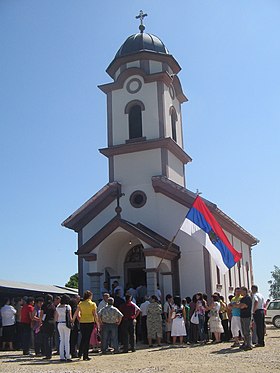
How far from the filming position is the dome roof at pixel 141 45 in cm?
2581

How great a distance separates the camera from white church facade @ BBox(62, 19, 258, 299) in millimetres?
21266

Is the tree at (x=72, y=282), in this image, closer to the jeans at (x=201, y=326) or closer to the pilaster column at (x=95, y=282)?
the pilaster column at (x=95, y=282)

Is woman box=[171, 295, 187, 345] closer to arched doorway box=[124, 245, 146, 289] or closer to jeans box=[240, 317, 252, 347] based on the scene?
jeans box=[240, 317, 252, 347]

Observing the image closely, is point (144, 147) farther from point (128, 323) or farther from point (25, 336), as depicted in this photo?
point (25, 336)

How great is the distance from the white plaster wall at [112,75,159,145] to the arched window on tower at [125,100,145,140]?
156 millimetres

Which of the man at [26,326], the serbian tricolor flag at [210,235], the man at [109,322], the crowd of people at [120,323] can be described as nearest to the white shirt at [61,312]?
the crowd of people at [120,323]

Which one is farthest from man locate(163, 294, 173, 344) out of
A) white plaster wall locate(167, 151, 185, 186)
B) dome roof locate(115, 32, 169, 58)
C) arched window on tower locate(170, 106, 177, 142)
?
dome roof locate(115, 32, 169, 58)

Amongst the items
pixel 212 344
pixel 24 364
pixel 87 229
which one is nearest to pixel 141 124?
pixel 87 229

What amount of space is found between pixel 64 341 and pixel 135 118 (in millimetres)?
14198

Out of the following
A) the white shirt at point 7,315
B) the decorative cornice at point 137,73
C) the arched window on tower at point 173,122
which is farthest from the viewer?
the arched window on tower at point 173,122

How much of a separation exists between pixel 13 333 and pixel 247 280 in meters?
16.5

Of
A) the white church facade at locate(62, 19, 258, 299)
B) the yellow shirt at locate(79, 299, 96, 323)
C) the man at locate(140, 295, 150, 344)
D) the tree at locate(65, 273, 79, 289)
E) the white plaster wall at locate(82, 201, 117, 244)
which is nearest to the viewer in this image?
the yellow shirt at locate(79, 299, 96, 323)

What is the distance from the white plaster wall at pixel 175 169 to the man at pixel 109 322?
10.6m

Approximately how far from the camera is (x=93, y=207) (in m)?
23.6
